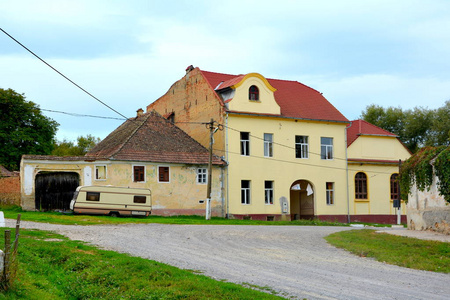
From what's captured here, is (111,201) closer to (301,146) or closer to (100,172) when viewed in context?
(100,172)

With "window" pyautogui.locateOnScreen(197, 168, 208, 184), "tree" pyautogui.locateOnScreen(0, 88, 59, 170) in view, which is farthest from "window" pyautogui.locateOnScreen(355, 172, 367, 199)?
"tree" pyautogui.locateOnScreen(0, 88, 59, 170)

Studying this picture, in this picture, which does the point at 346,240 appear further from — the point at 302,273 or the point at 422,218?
the point at 302,273

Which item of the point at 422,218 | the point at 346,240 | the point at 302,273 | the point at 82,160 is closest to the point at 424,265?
the point at 302,273

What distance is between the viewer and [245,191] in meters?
40.9

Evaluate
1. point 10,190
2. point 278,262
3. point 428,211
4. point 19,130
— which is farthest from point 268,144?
point 19,130

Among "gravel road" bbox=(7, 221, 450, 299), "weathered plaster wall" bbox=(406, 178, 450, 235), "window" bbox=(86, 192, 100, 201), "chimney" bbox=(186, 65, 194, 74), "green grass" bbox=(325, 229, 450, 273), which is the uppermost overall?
"chimney" bbox=(186, 65, 194, 74)

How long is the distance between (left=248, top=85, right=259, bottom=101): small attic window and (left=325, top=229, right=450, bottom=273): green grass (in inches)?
750

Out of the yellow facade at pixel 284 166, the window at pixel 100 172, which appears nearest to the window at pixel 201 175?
the yellow facade at pixel 284 166

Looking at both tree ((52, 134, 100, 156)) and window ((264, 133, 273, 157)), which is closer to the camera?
window ((264, 133, 273, 157))

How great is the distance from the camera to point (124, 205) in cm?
3431

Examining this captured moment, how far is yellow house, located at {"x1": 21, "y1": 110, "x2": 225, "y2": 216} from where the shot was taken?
36.2 metres

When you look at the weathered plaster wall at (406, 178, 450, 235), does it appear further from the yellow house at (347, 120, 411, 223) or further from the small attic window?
the yellow house at (347, 120, 411, 223)

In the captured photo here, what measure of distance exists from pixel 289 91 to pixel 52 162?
2037cm

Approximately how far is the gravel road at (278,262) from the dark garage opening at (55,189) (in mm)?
13135
